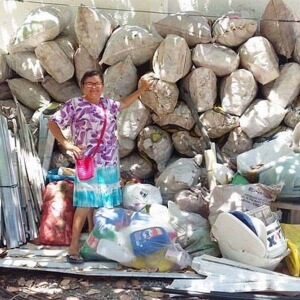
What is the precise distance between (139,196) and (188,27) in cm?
163

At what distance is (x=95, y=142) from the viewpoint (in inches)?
156

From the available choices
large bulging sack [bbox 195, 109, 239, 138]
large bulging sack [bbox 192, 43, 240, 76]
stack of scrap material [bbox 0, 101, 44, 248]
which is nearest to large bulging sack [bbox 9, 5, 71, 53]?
stack of scrap material [bbox 0, 101, 44, 248]

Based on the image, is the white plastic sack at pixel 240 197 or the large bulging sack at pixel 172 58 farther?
the large bulging sack at pixel 172 58

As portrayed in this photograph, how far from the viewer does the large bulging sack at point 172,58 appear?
4.59 m

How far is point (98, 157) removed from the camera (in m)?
3.98

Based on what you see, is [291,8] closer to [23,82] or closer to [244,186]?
[244,186]

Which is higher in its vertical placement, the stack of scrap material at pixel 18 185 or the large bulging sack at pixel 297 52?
the large bulging sack at pixel 297 52

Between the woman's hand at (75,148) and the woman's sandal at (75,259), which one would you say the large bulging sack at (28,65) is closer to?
the woman's hand at (75,148)

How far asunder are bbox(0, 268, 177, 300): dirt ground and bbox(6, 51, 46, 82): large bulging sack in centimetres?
207

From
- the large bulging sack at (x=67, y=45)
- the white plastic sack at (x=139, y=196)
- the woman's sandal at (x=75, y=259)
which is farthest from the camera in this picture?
the large bulging sack at (x=67, y=45)

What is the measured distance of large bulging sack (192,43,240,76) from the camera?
4.70m

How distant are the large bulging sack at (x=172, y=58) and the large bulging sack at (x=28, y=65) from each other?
3.90 feet

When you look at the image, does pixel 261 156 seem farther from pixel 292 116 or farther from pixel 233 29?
pixel 233 29

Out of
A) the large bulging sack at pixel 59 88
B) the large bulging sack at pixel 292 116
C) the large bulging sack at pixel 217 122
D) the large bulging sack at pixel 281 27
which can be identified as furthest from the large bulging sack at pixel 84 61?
the large bulging sack at pixel 292 116
